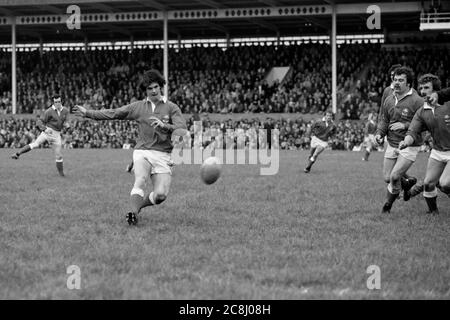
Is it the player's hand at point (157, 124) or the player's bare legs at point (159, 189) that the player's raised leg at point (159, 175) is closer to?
the player's bare legs at point (159, 189)

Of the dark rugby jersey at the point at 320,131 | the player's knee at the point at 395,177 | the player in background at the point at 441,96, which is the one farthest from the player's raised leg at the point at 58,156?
the player in background at the point at 441,96

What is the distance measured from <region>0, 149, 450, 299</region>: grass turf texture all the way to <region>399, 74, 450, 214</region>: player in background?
1.73 ft

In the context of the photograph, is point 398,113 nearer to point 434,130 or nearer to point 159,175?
point 434,130

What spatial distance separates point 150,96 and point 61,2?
31664mm

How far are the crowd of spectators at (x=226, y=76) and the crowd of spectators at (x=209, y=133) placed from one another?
168cm

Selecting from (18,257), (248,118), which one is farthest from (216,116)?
(18,257)

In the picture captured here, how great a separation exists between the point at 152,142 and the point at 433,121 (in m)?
3.79

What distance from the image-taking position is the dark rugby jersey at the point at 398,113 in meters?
10.1

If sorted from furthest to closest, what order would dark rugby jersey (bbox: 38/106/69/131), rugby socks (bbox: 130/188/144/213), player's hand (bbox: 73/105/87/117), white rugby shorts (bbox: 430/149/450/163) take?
dark rugby jersey (bbox: 38/106/69/131) < white rugby shorts (bbox: 430/149/450/163) < rugby socks (bbox: 130/188/144/213) < player's hand (bbox: 73/105/87/117)

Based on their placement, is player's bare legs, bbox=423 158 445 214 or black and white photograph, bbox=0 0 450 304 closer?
black and white photograph, bbox=0 0 450 304

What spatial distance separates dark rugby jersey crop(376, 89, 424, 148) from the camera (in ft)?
33.2

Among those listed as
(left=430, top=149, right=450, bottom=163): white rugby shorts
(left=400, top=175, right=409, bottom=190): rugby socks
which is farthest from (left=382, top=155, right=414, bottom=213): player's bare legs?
(left=400, top=175, right=409, bottom=190): rugby socks

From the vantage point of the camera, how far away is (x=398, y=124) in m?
9.88

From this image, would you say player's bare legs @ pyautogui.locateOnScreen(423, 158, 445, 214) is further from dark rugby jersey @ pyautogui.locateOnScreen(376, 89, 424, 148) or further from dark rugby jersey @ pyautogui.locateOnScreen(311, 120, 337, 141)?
dark rugby jersey @ pyautogui.locateOnScreen(311, 120, 337, 141)
